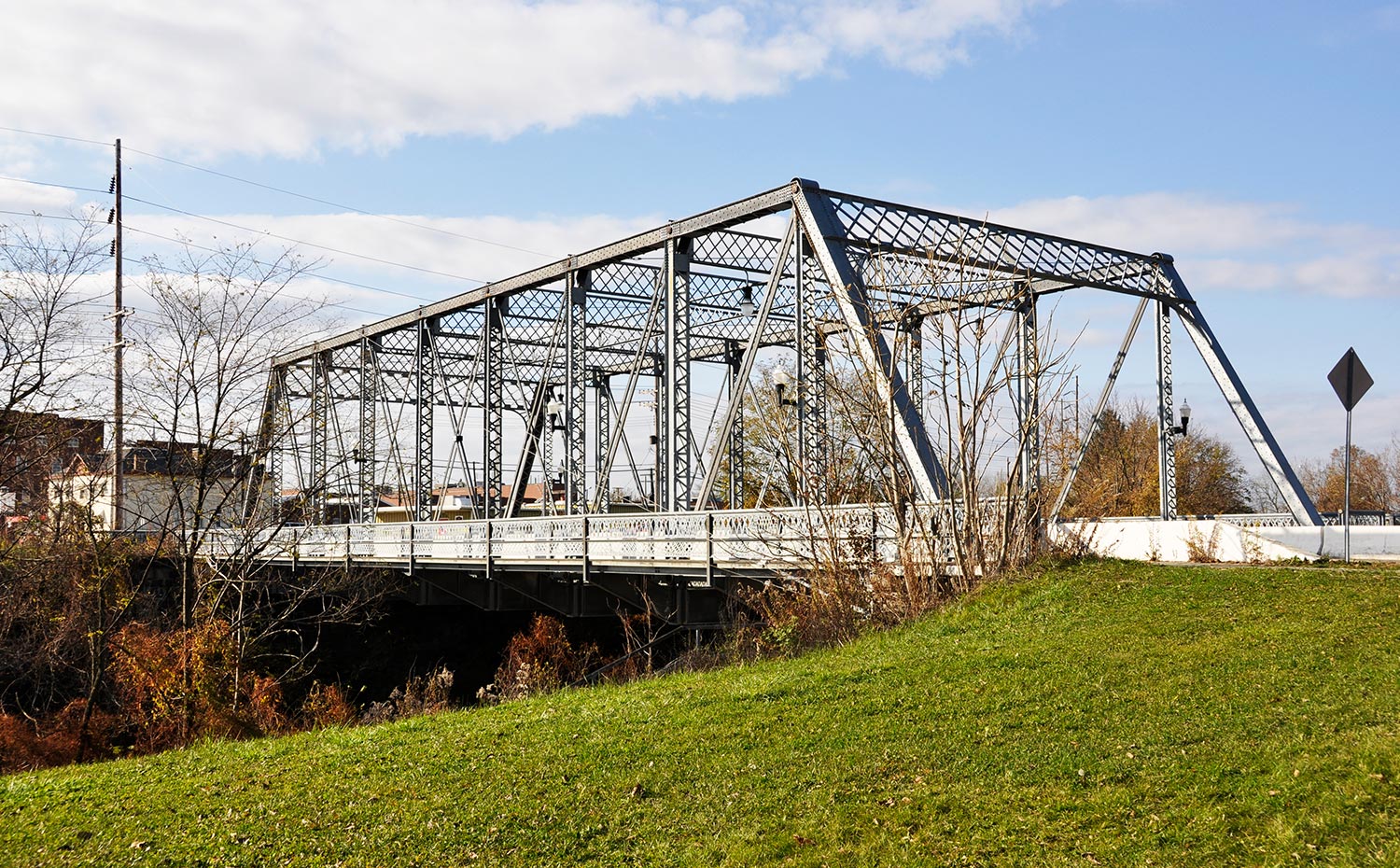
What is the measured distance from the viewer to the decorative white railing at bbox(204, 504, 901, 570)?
1689 cm

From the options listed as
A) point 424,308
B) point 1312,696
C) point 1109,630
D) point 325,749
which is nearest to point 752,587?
point 1109,630

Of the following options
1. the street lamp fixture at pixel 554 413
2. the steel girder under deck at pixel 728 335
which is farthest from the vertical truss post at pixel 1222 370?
the street lamp fixture at pixel 554 413

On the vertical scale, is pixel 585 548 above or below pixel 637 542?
below

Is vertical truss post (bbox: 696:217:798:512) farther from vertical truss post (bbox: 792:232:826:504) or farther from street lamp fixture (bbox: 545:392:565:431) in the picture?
street lamp fixture (bbox: 545:392:565:431)

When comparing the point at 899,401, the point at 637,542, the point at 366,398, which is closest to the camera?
the point at 899,401

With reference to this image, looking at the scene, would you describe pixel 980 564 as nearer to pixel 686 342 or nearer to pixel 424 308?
pixel 686 342

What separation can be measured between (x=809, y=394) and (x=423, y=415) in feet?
69.6

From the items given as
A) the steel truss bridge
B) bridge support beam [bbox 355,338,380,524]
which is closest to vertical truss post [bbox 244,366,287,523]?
the steel truss bridge

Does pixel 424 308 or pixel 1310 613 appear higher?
pixel 424 308

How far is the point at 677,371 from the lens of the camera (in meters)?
25.3

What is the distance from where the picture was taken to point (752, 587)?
848 inches

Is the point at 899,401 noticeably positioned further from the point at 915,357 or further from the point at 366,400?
the point at 366,400

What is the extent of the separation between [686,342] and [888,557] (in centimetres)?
1023

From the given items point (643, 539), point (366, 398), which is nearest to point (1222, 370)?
point (643, 539)
